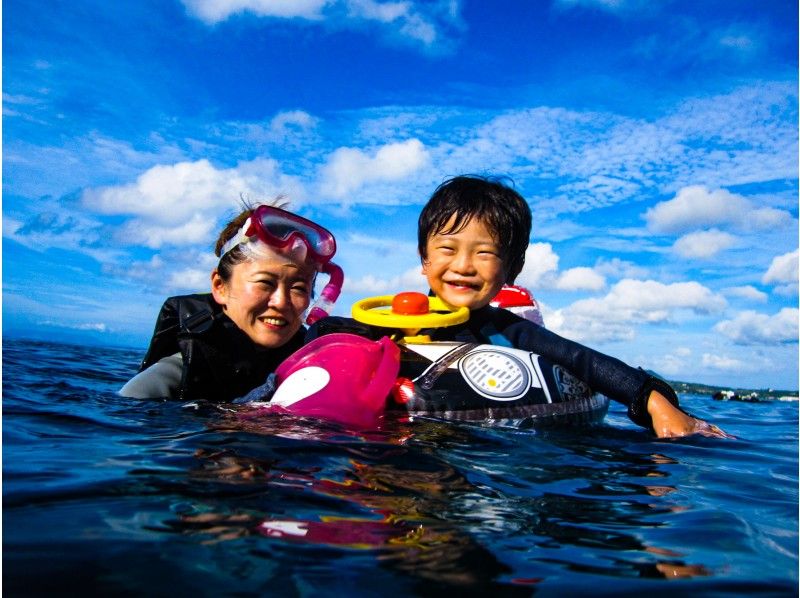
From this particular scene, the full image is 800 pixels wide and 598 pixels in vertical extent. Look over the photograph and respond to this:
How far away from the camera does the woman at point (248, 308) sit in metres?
4.45

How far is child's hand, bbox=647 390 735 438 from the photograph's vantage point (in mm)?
3947

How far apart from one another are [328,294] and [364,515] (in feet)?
11.3

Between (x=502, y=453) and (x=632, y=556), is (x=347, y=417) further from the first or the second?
(x=632, y=556)

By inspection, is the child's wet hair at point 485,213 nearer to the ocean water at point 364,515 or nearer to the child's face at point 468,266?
the child's face at point 468,266

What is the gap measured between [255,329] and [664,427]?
3001mm

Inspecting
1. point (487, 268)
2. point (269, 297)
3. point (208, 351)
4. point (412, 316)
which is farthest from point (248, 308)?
point (487, 268)

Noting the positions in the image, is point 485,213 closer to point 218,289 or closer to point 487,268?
point 487,268

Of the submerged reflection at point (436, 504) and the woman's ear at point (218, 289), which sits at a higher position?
the woman's ear at point (218, 289)

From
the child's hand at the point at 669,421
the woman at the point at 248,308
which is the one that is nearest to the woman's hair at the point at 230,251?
the woman at the point at 248,308

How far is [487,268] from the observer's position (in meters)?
4.61

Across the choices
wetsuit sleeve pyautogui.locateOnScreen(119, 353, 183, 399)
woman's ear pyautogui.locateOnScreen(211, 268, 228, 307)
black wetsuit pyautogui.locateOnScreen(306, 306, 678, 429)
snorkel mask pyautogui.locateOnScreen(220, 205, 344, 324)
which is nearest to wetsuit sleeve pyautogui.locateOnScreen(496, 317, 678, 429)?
black wetsuit pyautogui.locateOnScreen(306, 306, 678, 429)

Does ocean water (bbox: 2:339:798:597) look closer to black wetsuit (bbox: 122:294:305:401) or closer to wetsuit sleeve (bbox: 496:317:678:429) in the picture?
wetsuit sleeve (bbox: 496:317:678:429)

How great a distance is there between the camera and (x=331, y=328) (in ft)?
15.0

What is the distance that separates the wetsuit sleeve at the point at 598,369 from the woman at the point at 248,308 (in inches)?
65.6
